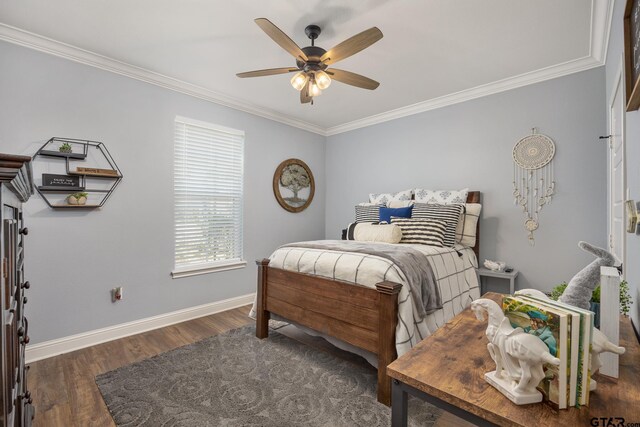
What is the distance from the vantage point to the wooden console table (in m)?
0.67

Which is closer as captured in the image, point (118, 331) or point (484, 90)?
point (118, 331)

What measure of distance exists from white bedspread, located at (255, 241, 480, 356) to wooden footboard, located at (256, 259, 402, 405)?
0.05 metres

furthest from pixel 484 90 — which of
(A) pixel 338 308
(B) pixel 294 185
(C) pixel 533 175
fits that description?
(A) pixel 338 308

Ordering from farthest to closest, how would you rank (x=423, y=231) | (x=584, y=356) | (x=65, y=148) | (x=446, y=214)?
(x=446, y=214)
(x=423, y=231)
(x=65, y=148)
(x=584, y=356)

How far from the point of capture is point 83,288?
2590mm

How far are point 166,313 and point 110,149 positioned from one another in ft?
5.51

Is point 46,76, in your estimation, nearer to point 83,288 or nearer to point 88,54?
point 88,54

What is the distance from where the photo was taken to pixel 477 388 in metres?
0.77

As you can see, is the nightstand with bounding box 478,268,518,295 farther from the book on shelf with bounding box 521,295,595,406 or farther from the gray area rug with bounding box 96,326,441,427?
the book on shelf with bounding box 521,295,595,406

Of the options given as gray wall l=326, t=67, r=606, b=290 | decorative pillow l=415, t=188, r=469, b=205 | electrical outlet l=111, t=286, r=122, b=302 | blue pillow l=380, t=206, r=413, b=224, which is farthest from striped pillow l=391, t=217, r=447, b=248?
electrical outlet l=111, t=286, r=122, b=302

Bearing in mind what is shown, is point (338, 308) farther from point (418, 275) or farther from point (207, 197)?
point (207, 197)

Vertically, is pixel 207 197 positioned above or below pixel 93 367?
above

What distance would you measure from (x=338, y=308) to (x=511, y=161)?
245 cm

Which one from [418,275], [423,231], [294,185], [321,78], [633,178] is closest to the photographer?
[633,178]
